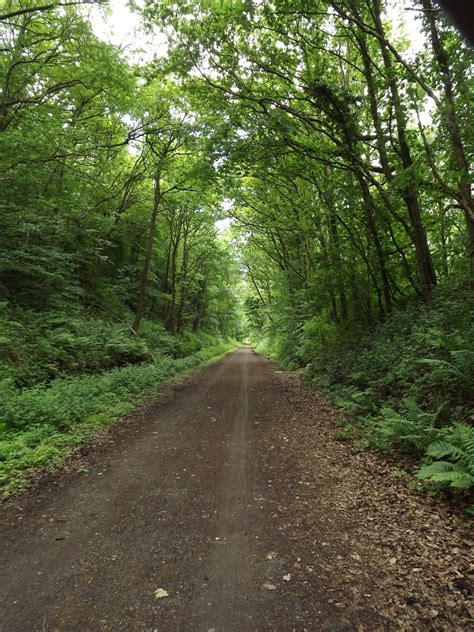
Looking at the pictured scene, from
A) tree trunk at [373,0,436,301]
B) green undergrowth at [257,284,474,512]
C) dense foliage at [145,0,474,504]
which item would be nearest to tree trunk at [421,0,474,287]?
dense foliage at [145,0,474,504]

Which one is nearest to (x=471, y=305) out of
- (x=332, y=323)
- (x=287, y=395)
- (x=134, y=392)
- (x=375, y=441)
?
(x=375, y=441)

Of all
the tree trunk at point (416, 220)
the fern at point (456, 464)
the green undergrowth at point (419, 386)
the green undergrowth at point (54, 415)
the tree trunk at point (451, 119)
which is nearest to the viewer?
the fern at point (456, 464)

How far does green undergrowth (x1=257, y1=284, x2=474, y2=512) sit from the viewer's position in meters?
3.81

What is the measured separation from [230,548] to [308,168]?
1115cm

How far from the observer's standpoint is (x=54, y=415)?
20.1 feet

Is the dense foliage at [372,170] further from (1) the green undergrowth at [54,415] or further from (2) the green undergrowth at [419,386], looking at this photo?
(1) the green undergrowth at [54,415]

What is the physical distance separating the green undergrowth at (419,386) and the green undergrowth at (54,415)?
5130 mm

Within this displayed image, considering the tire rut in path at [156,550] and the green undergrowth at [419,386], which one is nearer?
the tire rut in path at [156,550]

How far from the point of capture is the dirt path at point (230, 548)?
7.78 ft

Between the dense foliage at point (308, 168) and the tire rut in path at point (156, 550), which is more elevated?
the dense foliage at point (308, 168)

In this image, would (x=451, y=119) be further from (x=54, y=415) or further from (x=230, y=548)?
(x=54, y=415)

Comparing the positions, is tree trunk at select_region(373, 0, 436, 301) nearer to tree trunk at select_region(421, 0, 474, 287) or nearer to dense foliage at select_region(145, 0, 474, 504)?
dense foliage at select_region(145, 0, 474, 504)

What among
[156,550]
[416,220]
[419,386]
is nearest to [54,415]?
[156,550]

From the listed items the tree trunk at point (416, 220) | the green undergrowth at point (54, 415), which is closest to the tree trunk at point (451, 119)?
the tree trunk at point (416, 220)
